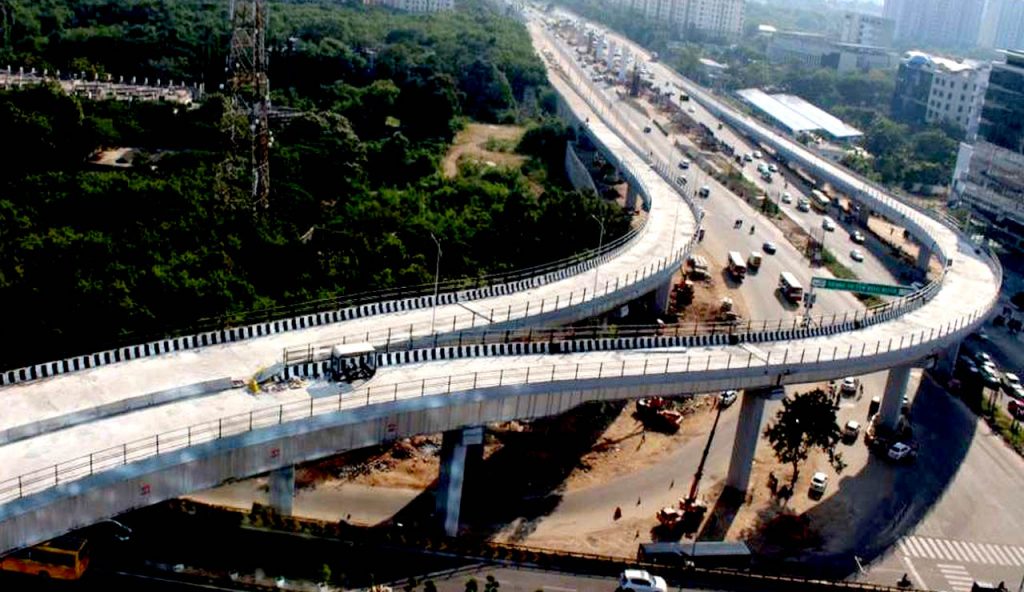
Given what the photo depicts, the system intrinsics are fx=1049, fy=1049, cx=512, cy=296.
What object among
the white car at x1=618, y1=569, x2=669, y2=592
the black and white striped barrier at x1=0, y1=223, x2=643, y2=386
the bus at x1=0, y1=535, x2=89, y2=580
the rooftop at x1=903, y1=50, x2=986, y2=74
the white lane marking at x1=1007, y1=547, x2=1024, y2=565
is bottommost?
the white lane marking at x1=1007, y1=547, x2=1024, y2=565

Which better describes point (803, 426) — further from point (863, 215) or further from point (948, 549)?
point (863, 215)

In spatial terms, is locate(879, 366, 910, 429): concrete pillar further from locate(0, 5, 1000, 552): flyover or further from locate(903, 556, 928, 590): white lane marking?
locate(903, 556, 928, 590): white lane marking

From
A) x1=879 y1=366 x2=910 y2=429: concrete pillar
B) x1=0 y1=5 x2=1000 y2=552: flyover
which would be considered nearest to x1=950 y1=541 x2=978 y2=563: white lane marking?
x1=0 y1=5 x2=1000 y2=552: flyover

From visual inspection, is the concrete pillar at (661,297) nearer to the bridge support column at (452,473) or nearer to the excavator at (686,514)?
the excavator at (686,514)

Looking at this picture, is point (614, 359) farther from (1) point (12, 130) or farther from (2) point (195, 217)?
(1) point (12, 130)

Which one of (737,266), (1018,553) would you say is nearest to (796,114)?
(737,266)

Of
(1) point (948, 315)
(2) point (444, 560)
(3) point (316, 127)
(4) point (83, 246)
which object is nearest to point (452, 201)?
(3) point (316, 127)
